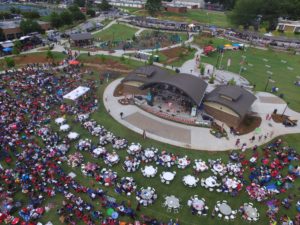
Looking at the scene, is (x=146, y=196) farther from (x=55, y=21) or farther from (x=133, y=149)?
(x=55, y=21)

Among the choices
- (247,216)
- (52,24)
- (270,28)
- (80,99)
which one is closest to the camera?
(247,216)

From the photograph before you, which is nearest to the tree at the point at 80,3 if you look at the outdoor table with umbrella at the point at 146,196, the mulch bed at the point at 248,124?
the mulch bed at the point at 248,124

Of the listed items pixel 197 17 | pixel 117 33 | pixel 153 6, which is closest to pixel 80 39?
pixel 117 33

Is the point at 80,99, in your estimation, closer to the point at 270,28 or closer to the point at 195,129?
the point at 195,129

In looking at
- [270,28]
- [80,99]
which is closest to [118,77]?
[80,99]

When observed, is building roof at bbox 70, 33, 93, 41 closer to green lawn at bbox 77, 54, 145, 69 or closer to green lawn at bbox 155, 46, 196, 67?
green lawn at bbox 77, 54, 145, 69

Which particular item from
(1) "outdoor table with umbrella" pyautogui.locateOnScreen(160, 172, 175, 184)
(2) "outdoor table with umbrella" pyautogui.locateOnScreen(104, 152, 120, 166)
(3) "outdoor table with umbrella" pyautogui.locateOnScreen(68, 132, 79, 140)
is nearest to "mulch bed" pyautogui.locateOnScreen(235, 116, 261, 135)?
(1) "outdoor table with umbrella" pyautogui.locateOnScreen(160, 172, 175, 184)
